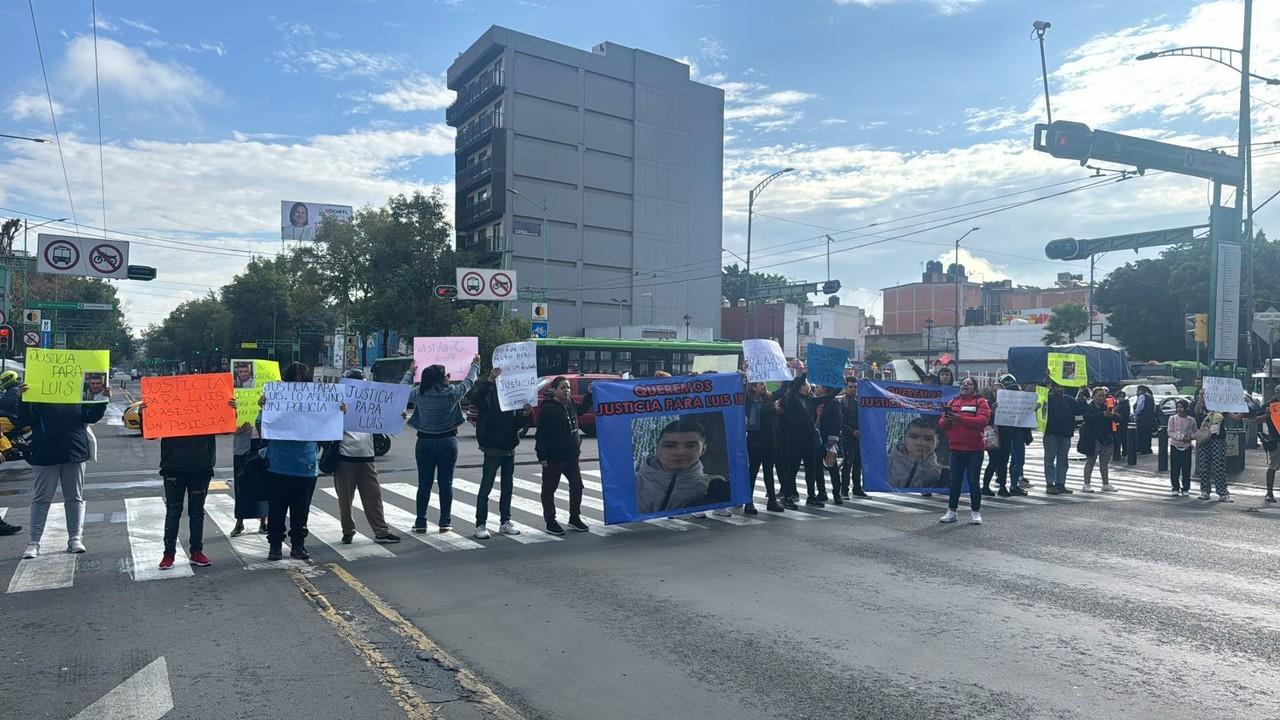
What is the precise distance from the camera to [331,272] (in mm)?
58281

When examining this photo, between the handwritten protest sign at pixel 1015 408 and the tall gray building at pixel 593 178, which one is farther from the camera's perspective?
the tall gray building at pixel 593 178

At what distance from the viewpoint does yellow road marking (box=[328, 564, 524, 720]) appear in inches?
191

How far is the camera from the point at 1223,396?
1542cm

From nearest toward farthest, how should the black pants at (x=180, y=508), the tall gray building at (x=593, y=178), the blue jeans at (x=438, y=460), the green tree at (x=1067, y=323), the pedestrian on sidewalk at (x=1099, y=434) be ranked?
the black pants at (x=180, y=508)
the blue jeans at (x=438, y=460)
the pedestrian on sidewalk at (x=1099, y=434)
the tall gray building at (x=593, y=178)
the green tree at (x=1067, y=323)

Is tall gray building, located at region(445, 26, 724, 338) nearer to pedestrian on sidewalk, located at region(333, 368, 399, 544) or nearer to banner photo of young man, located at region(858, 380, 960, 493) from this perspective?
banner photo of young man, located at region(858, 380, 960, 493)

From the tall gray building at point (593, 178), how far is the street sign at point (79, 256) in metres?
24.8

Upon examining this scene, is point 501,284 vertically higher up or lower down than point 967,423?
higher up

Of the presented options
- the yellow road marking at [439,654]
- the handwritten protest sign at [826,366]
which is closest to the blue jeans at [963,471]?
the handwritten protest sign at [826,366]

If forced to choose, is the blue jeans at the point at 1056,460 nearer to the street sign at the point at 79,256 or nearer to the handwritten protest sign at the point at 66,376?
the handwritten protest sign at the point at 66,376

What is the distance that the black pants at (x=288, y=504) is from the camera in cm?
864

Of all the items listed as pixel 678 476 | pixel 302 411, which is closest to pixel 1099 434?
pixel 678 476

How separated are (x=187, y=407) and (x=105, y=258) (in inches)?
1343

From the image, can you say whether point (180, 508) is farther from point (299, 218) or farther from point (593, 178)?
point (299, 218)

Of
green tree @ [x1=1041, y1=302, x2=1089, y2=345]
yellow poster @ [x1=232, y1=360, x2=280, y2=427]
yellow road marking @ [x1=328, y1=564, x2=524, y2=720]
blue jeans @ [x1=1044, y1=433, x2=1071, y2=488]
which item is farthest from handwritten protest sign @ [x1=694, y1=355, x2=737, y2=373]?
green tree @ [x1=1041, y1=302, x2=1089, y2=345]
